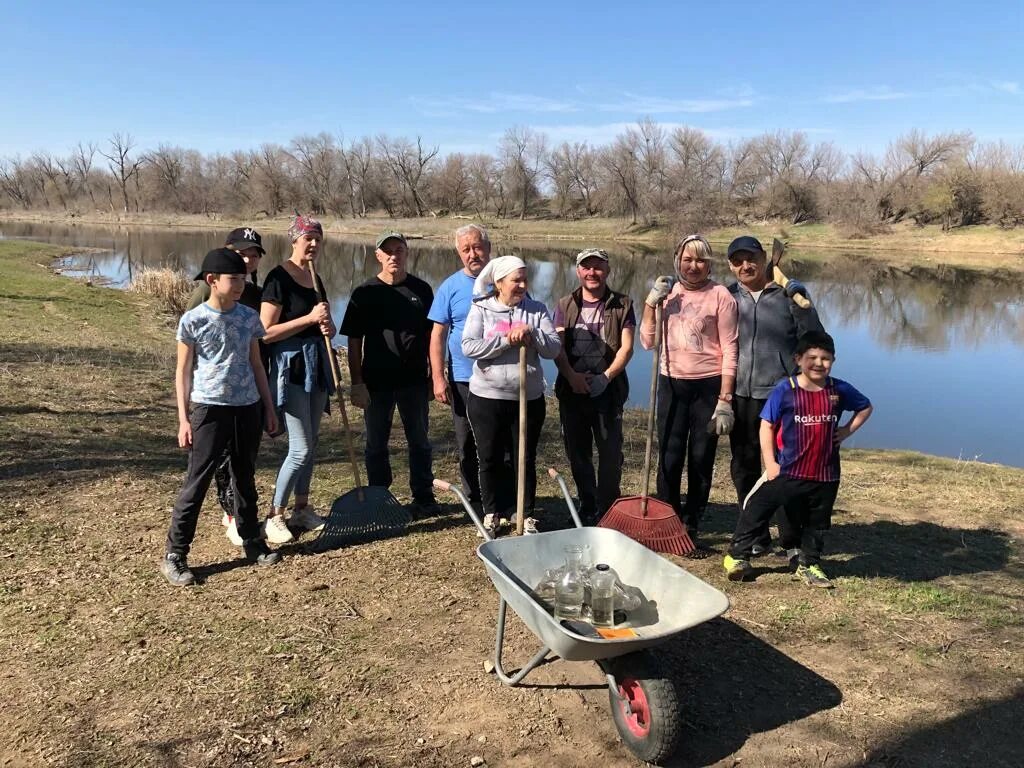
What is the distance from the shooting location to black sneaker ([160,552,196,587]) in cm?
344

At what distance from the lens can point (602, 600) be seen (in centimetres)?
250

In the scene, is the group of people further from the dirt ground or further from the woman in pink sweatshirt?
the dirt ground

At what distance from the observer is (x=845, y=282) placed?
83.5 feet

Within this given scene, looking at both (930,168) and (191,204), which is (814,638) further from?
(191,204)

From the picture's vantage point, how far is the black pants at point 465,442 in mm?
4117

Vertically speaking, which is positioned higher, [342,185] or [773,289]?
[342,185]

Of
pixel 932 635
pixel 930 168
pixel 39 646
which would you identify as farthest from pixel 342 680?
pixel 930 168

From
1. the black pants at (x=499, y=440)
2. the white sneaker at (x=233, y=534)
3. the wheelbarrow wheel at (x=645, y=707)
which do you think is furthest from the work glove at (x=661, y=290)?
the white sneaker at (x=233, y=534)

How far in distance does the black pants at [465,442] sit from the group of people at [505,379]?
1cm

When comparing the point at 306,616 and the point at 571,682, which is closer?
the point at 571,682

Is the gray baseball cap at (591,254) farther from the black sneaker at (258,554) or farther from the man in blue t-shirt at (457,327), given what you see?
the black sneaker at (258,554)

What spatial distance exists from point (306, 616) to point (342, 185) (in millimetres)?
76322

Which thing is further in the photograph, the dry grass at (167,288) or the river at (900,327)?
the dry grass at (167,288)

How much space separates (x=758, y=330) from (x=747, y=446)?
2.13 ft
